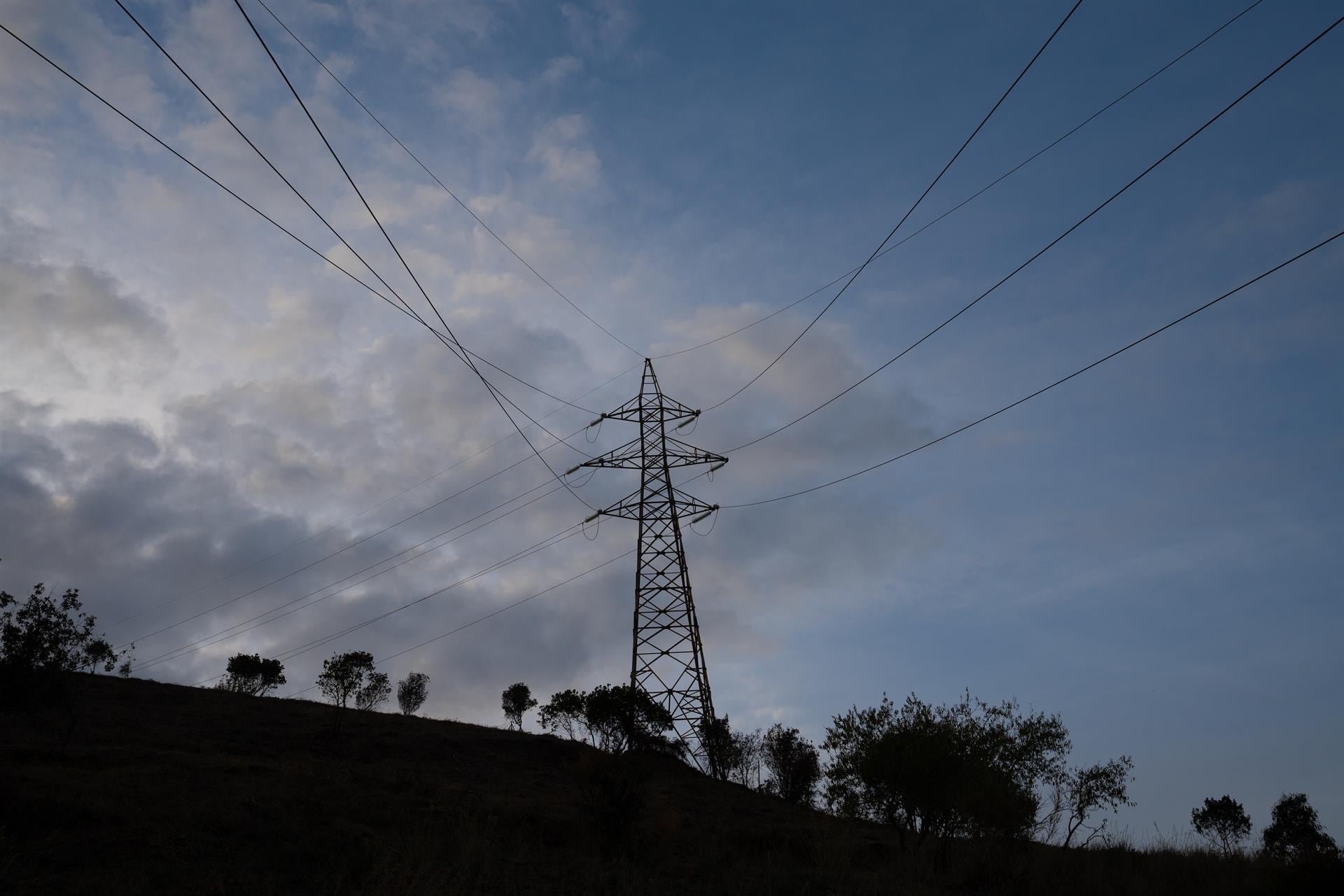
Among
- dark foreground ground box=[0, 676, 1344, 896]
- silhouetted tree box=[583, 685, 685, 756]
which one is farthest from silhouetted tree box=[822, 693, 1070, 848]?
silhouetted tree box=[583, 685, 685, 756]

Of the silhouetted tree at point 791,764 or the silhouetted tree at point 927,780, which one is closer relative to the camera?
the silhouetted tree at point 927,780

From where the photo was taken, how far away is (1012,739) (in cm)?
3581

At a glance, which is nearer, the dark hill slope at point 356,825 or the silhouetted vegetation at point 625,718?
the dark hill slope at point 356,825

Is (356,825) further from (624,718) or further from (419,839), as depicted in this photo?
(624,718)

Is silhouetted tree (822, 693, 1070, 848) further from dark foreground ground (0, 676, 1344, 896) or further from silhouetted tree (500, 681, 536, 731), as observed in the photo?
silhouetted tree (500, 681, 536, 731)

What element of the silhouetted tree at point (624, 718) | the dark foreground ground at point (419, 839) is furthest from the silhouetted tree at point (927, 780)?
the silhouetted tree at point (624, 718)

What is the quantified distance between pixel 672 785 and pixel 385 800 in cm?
1745

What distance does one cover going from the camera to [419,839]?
2005 cm

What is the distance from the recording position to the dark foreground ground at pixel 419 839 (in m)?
18.2

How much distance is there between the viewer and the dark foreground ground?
18.2 metres

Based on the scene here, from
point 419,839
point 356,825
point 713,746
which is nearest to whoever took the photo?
point 419,839

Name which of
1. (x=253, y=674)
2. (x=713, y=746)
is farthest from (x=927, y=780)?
(x=253, y=674)

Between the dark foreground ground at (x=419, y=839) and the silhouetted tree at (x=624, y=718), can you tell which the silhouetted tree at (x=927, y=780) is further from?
the silhouetted tree at (x=624, y=718)

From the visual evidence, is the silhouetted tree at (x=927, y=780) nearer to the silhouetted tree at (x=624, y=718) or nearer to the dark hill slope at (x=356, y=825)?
the dark hill slope at (x=356, y=825)
